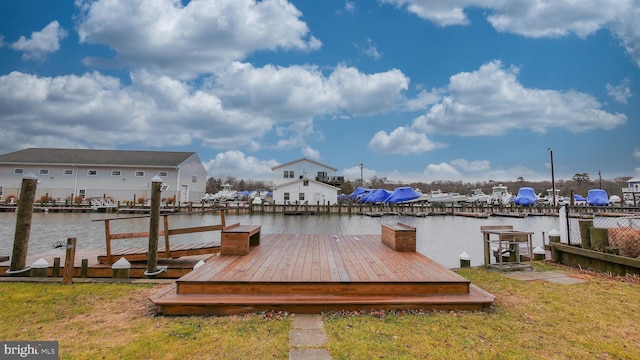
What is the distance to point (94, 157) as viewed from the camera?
37.6 m

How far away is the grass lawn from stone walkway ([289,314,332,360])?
8cm

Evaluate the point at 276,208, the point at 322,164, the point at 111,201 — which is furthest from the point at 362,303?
the point at 322,164

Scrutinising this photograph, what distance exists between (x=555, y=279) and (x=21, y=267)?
33.7 ft

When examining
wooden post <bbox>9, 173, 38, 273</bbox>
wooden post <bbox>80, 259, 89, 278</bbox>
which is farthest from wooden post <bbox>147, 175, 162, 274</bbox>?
wooden post <bbox>9, 173, 38, 273</bbox>

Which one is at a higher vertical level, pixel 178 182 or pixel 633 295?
pixel 178 182

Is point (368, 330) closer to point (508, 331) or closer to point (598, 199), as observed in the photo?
point (508, 331)

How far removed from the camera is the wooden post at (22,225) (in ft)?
21.2

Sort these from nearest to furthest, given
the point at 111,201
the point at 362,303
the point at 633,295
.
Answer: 1. the point at 362,303
2. the point at 633,295
3. the point at 111,201

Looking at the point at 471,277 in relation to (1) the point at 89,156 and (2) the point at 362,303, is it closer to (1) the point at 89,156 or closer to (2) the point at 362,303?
(2) the point at 362,303

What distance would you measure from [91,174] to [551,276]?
4296 centimetres

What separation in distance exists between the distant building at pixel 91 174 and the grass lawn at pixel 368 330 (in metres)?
34.2

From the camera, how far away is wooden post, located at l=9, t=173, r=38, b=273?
21.2 ft

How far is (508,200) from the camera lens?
46.8 meters

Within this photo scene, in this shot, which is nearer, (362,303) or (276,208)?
(362,303)
